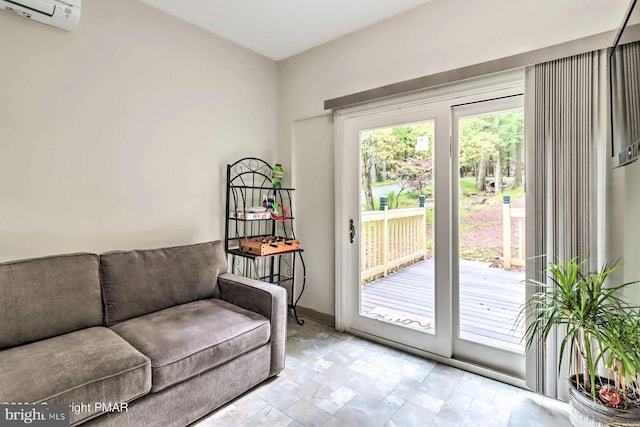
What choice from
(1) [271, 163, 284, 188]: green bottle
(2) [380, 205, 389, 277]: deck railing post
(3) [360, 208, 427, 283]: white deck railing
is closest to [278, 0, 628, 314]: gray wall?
(1) [271, 163, 284, 188]: green bottle

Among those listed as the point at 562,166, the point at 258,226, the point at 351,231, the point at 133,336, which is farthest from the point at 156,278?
the point at 562,166

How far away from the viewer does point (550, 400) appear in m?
1.89

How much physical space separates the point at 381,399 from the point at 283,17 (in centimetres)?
289

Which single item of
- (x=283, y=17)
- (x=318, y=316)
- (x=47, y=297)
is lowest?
(x=318, y=316)

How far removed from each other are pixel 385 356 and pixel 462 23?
8.25 ft

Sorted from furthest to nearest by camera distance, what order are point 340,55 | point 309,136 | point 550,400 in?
point 309,136
point 340,55
point 550,400

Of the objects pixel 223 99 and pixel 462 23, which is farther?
pixel 223 99

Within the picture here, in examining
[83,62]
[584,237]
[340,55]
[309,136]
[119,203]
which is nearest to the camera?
[584,237]

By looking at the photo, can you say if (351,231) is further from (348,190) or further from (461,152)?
(461,152)

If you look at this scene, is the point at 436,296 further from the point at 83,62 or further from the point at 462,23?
the point at 83,62

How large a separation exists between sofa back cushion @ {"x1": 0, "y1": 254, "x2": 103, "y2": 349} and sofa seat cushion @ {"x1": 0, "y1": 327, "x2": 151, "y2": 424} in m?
0.08

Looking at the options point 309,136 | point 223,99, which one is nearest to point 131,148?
point 223,99

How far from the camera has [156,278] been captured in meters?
2.15

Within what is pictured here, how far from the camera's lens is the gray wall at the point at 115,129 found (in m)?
1.92
